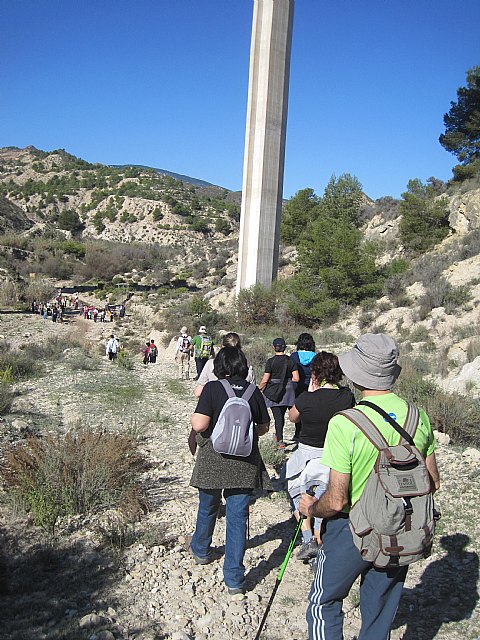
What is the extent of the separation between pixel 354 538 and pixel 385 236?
33.6 meters

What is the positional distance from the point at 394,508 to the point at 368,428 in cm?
34

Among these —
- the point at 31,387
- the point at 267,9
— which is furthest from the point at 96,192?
the point at 31,387

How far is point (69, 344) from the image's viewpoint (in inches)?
738

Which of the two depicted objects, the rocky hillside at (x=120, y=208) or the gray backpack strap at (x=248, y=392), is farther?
the rocky hillside at (x=120, y=208)

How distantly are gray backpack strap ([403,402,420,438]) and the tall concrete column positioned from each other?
2367 centimetres

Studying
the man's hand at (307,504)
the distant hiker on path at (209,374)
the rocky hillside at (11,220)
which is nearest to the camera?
the man's hand at (307,504)

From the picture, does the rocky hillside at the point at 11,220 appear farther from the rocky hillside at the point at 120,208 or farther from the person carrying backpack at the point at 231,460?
the person carrying backpack at the point at 231,460

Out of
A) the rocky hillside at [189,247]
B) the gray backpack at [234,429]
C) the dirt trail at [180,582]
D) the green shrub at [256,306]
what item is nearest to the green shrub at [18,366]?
the dirt trail at [180,582]

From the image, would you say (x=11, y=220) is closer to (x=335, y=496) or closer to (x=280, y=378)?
(x=280, y=378)

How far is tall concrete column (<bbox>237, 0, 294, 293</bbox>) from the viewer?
24641mm

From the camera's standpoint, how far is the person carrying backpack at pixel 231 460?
375cm

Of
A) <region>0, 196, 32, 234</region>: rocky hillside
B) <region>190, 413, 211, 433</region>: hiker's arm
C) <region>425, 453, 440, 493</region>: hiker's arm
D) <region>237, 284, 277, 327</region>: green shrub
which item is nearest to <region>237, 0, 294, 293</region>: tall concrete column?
<region>237, 284, 277, 327</region>: green shrub

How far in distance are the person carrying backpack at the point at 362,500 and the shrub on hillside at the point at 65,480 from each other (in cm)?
299

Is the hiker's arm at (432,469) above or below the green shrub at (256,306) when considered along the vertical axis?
below
